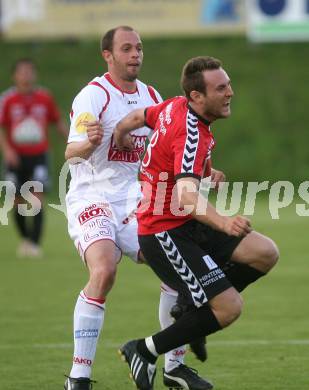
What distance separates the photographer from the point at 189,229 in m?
7.17

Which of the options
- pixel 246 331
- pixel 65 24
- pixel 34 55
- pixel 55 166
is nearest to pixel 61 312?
pixel 246 331

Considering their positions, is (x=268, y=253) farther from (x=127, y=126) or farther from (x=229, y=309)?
(x=127, y=126)

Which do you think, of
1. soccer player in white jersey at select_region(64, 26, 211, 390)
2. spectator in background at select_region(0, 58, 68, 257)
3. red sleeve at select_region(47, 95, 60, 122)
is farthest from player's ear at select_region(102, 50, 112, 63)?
red sleeve at select_region(47, 95, 60, 122)

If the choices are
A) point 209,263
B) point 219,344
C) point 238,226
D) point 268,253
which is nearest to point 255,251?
point 268,253

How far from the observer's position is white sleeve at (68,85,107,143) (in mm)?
7496

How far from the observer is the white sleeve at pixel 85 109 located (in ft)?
24.6

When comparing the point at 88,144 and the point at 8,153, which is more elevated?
the point at 8,153

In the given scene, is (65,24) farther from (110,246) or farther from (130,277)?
(110,246)

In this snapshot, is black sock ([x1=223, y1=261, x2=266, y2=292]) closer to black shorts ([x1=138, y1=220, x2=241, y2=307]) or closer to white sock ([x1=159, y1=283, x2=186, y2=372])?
black shorts ([x1=138, y1=220, x2=241, y2=307])

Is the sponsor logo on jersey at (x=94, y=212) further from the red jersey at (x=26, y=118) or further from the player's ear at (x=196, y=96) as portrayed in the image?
the red jersey at (x=26, y=118)

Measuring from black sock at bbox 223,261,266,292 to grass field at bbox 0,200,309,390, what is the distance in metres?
0.68

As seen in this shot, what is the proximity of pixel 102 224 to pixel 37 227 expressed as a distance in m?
7.68

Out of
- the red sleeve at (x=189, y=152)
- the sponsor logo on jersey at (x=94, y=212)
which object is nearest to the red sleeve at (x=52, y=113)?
the sponsor logo on jersey at (x=94, y=212)

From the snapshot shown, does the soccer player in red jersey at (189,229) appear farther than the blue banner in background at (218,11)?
No
